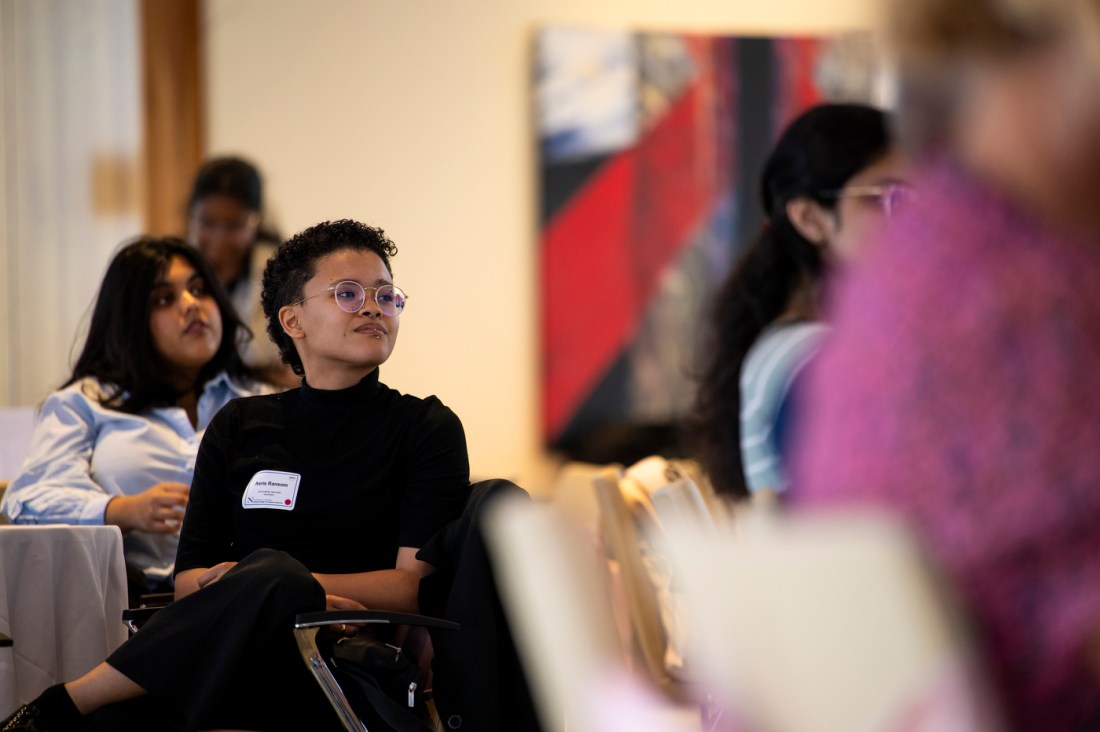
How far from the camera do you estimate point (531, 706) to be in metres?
2.22

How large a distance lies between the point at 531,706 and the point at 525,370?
12.1ft

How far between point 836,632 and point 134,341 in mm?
2736

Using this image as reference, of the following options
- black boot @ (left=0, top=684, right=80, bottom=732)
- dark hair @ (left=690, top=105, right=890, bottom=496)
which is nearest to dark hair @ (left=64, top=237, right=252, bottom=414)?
black boot @ (left=0, top=684, right=80, bottom=732)

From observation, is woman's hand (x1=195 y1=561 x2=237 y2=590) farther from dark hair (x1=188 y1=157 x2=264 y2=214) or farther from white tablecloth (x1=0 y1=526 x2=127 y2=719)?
dark hair (x1=188 y1=157 x2=264 y2=214)

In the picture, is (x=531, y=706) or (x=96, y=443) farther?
(x=96, y=443)

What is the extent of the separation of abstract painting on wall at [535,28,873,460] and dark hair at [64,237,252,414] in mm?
2661

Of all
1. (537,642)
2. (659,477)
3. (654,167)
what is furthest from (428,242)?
(537,642)

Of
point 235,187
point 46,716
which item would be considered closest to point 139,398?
point 46,716

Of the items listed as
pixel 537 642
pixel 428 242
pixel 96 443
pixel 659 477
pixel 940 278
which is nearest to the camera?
pixel 940 278

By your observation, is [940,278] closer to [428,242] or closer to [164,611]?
[164,611]

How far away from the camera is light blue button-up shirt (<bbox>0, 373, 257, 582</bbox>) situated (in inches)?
118

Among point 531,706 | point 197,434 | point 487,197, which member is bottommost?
point 531,706

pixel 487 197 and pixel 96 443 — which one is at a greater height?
pixel 487 197

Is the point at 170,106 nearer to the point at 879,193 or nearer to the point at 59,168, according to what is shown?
the point at 59,168
